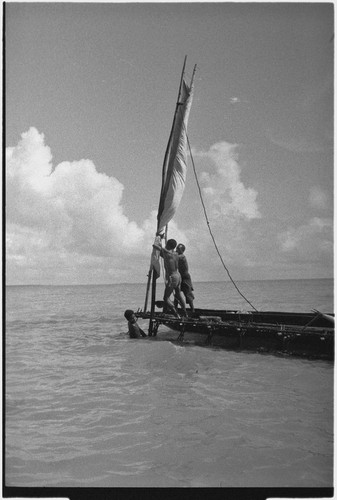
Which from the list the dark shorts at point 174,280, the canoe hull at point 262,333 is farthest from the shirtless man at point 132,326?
the dark shorts at point 174,280

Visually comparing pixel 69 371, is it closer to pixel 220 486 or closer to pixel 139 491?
pixel 139 491

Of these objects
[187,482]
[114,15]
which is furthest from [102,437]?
[114,15]

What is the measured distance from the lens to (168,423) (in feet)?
15.2

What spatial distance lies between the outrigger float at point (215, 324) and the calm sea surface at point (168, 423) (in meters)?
0.44

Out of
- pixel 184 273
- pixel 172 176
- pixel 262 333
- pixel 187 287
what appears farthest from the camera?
pixel 187 287

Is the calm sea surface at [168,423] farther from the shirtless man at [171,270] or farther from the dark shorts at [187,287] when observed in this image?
the dark shorts at [187,287]

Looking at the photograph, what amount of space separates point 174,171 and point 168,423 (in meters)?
5.59

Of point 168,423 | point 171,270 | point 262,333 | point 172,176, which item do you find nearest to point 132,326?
point 171,270

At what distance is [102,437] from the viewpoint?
4.32 m

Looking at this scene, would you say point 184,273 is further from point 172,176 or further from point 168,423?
point 168,423

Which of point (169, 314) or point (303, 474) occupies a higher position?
point (169, 314)

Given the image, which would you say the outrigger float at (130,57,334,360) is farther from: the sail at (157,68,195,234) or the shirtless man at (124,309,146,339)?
the shirtless man at (124,309,146,339)

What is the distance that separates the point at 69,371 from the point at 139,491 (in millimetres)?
3398

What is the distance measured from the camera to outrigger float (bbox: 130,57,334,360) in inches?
282
